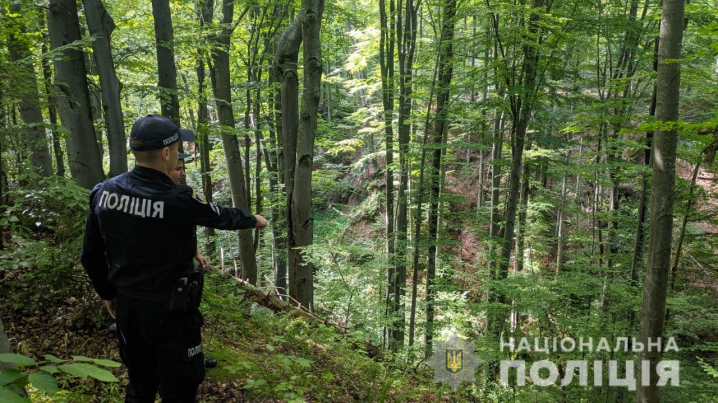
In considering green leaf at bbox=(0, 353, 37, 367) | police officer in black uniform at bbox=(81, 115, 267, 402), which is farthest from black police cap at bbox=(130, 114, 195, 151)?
green leaf at bbox=(0, 353, 37, 367)

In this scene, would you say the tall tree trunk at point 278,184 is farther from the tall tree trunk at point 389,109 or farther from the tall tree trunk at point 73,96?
the tall tree trunk at point 73,96

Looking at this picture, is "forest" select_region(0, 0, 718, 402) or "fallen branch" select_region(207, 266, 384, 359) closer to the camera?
"forest" select_region(0, 0, 718, 402)

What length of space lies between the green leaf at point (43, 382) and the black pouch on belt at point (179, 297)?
1.06 m

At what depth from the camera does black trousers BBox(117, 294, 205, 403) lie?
205 cm

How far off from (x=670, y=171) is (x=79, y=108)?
613 centimetres

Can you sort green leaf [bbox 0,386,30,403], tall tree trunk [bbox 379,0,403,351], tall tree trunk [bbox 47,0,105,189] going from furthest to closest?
tall tree trunk [bbox 379,0,403,351]
tall tree trunk [bbox 47,0,105,189]
green leaf [bbox 0,386,30,403]

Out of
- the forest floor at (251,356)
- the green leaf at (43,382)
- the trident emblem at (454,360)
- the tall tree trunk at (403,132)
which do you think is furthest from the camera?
the tall tree trunk at (403,132)

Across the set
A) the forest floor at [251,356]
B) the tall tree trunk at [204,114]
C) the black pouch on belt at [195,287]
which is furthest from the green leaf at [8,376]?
the tall tree trunk at [204,114]

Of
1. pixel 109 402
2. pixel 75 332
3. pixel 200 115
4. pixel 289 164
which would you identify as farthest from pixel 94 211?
pixel 200 115

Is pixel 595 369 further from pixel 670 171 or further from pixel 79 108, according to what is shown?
pixel 79 108

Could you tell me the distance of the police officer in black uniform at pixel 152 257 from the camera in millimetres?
2023

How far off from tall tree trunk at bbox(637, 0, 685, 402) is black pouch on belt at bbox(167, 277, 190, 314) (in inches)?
177

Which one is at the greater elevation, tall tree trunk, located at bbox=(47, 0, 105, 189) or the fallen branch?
tall tree trunk, located at bbox=(47, 0, 105, 189)

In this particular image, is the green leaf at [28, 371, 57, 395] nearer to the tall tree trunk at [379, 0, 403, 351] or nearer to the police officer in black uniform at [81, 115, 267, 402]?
the police officer in black uniform at [81, 115, 267, 402]
